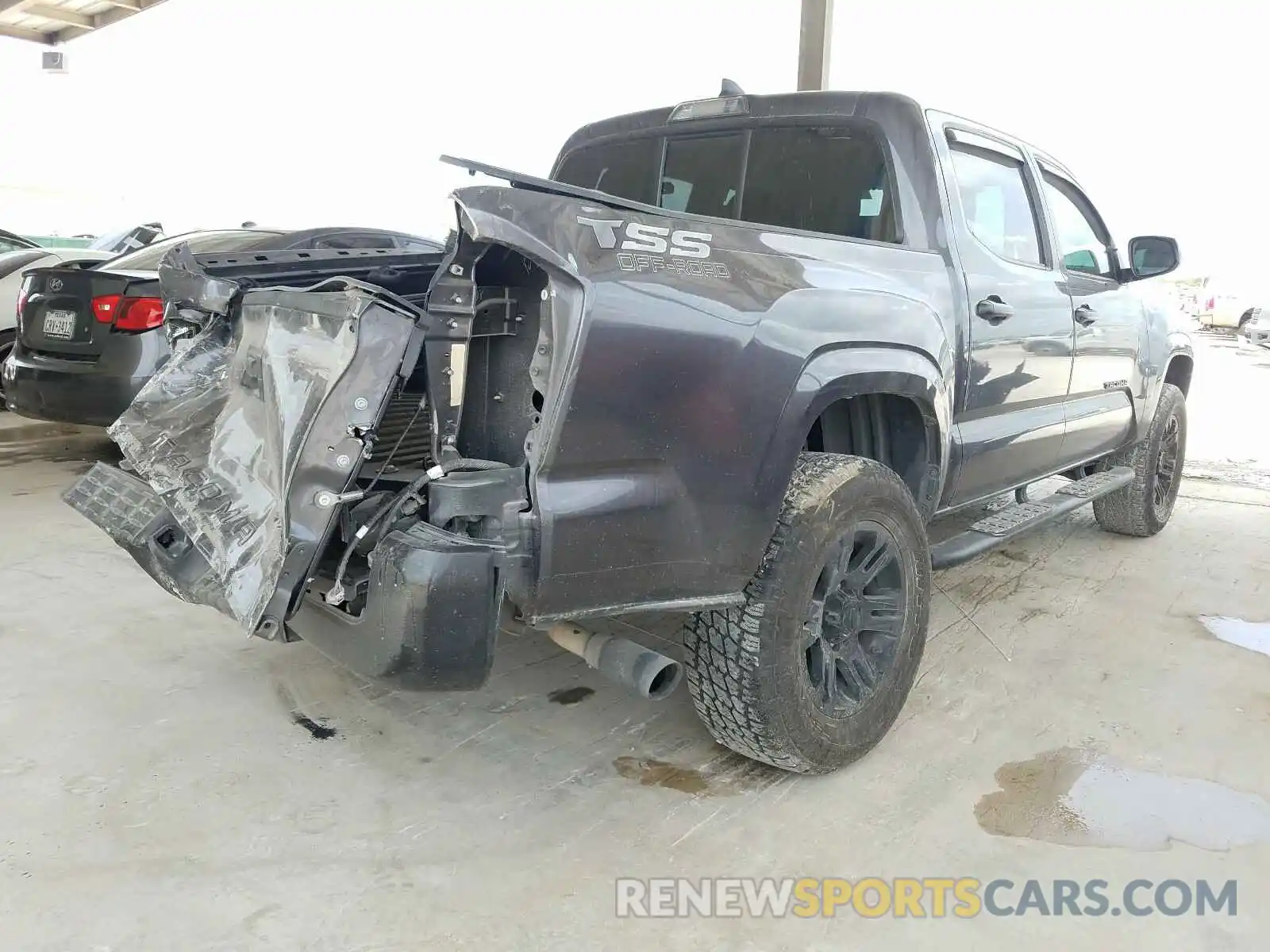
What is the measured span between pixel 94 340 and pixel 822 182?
14.0 ft

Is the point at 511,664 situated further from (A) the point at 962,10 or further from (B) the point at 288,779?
(A) the point at 962,10

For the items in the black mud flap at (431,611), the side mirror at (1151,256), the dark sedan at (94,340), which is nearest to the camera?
the black mud flap at (431,611)

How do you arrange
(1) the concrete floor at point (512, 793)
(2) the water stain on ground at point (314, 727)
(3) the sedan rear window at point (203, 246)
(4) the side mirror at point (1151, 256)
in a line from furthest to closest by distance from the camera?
(3) the sedan rear window at point (203, 246), (4) the side mirror at point (1151, 256), (2) the water stain on ground at point (314, 727), (1) the concrete floor at point (512, 793)

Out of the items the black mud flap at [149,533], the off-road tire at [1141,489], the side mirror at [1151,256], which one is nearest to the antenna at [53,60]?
the black mud flap at [149,533]

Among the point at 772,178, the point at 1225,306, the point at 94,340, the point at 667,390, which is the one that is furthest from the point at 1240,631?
the point at 1225,306

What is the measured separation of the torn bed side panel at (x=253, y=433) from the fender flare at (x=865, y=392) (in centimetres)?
93

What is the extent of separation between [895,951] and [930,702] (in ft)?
4.19

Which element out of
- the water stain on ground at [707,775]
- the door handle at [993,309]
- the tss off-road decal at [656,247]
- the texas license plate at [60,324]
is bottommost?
the water stain on ground at [707,775]

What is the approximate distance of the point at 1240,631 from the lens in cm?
391

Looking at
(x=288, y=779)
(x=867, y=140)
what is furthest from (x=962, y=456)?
(x=288, y=779)

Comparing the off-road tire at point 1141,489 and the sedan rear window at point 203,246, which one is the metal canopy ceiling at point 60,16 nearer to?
the sedan rear window at point 203,246

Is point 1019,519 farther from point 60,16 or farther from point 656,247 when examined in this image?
point 60,16

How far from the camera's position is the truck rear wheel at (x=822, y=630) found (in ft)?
7.73

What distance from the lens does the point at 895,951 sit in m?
1.98
